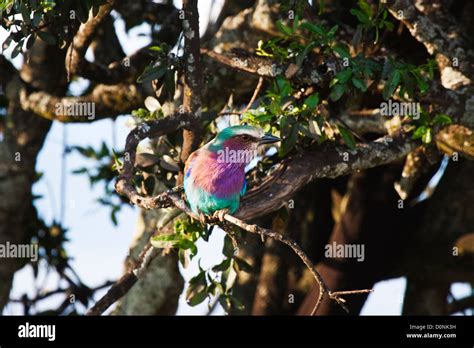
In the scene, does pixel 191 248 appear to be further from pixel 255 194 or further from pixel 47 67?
pixel 47 67

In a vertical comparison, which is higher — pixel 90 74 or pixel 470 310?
pixel 90 74

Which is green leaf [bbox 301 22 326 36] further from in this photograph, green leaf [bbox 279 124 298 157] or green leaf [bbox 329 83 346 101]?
green leaf [bbox 279 124 298 157]

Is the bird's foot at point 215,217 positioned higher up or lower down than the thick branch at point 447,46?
lower down

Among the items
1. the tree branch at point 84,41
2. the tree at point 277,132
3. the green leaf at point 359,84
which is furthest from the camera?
the tree branch at point 84,41

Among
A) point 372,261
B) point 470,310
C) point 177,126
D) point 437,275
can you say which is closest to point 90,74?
point 177,126

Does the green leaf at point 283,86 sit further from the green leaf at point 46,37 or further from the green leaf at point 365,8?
→ the green leaf at point 46,37

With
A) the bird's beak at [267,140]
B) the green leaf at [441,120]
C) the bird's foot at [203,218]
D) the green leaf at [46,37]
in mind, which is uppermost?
the green leaf at [46,37]

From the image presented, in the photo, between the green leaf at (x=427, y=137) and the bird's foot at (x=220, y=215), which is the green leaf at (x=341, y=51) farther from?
the bird's foot at (x=220, y=215)

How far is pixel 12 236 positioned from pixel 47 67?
1.25 meters

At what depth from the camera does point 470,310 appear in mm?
7562

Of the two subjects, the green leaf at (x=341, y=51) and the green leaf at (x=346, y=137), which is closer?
the green leaf at (x=341, y=51)

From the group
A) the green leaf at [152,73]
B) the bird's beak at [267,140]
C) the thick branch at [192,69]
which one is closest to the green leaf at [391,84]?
the bird's beak at [267,140]

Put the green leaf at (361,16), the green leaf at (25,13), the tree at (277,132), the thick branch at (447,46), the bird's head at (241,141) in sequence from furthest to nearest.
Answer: the thick branch at (447,46) < the green leaf at (361,16) < the tree at (277,132) < the green leaf at (25,13) < the bird's head at (241,141)

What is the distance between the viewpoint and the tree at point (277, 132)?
493 cm
